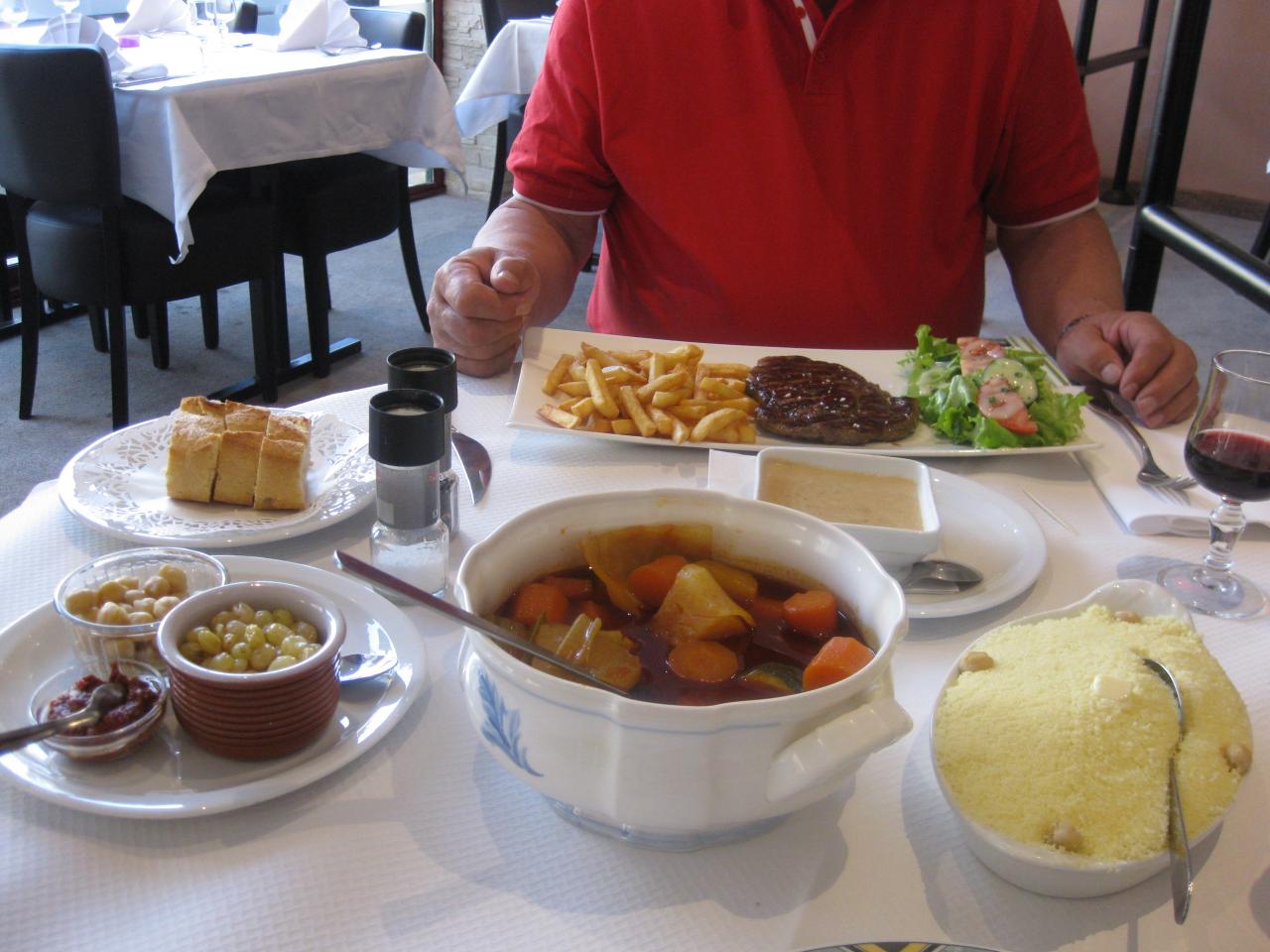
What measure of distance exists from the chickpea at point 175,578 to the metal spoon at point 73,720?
0.13 meters

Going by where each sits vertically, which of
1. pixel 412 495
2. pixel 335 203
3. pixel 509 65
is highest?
pixel 509 65

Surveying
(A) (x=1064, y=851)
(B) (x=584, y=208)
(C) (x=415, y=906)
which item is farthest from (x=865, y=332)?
(C) (x=415, y=906)

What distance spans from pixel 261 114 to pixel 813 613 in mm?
2985

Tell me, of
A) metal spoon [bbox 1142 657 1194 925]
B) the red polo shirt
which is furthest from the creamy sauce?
the red polo shirt

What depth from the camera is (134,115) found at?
2.96m

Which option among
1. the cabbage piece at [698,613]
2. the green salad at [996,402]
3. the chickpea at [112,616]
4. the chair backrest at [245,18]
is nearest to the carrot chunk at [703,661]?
the cabbage piece at [698,613]

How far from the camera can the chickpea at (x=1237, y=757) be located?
2.26 ft

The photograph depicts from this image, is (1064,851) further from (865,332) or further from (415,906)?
(865,332)

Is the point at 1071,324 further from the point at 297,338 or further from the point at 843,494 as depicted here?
the point at 297,338

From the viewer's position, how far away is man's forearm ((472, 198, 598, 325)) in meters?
1.69

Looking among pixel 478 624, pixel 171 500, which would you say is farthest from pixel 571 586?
pixel 171 500

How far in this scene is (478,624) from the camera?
0.62m

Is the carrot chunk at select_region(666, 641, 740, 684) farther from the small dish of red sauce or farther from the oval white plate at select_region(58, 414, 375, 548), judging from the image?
the oval white plate at select_region(58, 414, 375, 548)

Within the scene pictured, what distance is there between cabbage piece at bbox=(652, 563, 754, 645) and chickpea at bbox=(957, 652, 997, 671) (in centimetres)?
17
